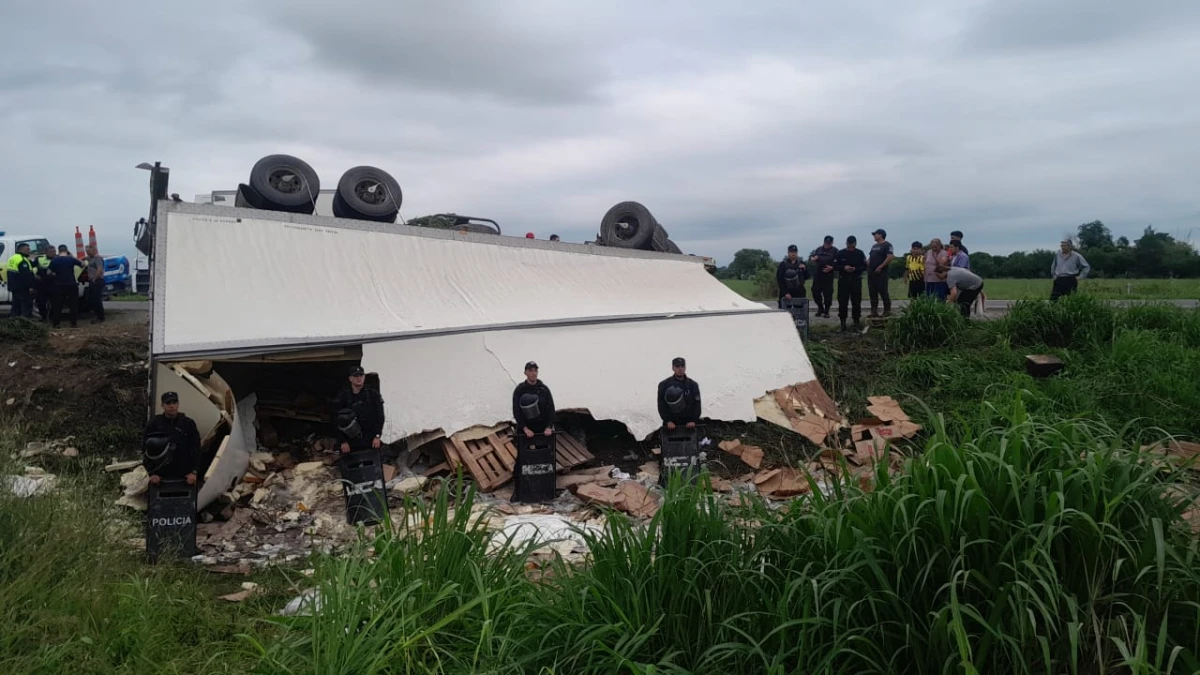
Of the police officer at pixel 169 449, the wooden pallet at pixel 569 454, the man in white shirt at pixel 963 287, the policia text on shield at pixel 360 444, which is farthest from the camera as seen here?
the man in white shirt at pixel 963 287

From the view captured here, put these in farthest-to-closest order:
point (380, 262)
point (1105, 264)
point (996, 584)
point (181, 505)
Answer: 1. point (1105, 264)
2. point (380, 262)
3. point (181, 505)
4. point (996, 584)

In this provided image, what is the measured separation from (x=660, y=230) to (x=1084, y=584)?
11.0 metres

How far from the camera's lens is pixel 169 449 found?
246 inches

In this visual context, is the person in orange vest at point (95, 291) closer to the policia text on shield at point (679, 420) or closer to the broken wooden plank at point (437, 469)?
the broken wooden plank at point (437, 469)

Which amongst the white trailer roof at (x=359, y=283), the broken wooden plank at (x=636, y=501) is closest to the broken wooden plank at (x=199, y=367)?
the white trailer roof at (x=359, y=283)

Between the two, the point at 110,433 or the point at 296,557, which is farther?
the point at 110,433

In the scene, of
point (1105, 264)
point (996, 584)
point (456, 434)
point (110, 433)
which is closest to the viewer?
point (996, 584)

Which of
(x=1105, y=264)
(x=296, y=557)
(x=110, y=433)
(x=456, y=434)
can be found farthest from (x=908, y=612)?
(x=1105, y=264)

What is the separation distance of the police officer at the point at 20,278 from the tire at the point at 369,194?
23.8ft

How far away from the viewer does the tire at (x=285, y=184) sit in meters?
10.3

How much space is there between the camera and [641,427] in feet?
29.0

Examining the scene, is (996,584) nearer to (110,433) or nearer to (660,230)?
(110,433)

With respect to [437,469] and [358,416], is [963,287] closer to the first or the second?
[437,469]

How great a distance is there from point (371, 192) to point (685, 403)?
552 centimetres
